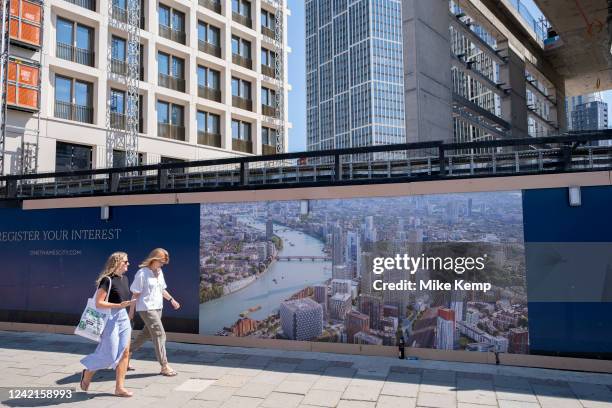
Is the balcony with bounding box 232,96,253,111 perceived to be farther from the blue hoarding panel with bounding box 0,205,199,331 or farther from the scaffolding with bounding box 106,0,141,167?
the blue hoarding panel with bounding box 0,205,199,331

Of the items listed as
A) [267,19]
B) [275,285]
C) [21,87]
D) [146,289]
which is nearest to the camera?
[146,289]

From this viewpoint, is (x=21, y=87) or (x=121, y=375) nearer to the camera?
(x=121, y=375)

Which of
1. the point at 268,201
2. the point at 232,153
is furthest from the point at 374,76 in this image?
the point at 268,201

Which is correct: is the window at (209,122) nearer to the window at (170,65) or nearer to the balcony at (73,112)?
the window at (170,65)

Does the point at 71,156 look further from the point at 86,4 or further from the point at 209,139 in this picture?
the point at 209,139

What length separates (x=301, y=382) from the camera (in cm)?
689

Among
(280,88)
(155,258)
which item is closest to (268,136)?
(280,88)

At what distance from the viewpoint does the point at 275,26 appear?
37719 millimetres

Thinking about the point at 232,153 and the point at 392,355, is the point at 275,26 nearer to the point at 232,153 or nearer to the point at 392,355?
the point at 232,153

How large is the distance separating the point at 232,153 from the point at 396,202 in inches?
1004

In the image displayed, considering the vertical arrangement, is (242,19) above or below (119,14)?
above

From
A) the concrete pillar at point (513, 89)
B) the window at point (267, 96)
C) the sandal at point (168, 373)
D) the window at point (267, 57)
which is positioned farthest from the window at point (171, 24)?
the sandal at point (168, 373)

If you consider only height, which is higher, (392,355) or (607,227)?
(607,227)

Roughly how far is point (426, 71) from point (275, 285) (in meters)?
12.6
